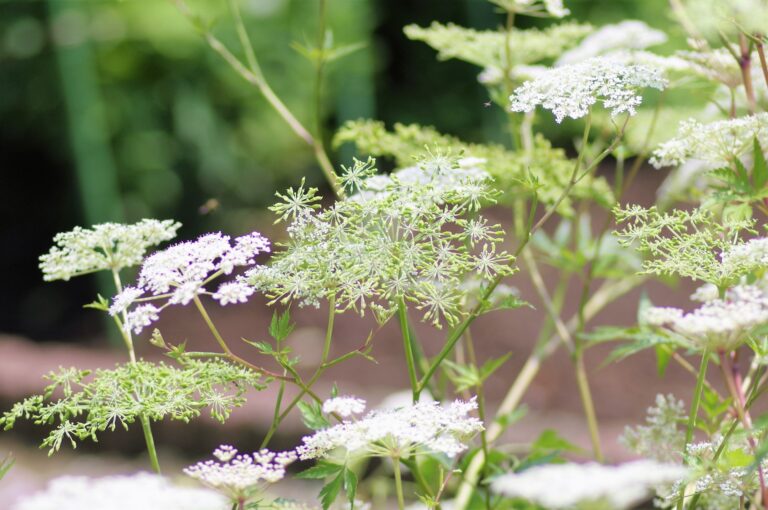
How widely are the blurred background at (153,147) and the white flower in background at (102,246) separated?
3.13 meters

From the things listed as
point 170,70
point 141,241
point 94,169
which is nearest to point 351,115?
point 170,70

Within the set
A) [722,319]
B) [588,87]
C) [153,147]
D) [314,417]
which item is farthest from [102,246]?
[153,147]

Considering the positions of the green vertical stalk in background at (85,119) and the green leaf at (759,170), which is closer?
the green leaf at (759,170)

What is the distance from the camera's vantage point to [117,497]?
0.64 m

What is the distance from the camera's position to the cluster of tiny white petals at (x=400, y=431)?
2.69 feet

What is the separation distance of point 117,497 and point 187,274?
1.01 feet

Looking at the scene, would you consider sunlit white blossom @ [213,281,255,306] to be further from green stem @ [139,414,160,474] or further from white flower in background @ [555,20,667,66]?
white flower in background @ [555,20,667,66]

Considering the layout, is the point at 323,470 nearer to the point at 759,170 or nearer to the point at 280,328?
the point at 280,328

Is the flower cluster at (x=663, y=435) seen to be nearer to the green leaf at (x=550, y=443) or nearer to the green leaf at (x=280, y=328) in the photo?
the green leaf at (x=550, y=443)

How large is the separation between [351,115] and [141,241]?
15.2 feet

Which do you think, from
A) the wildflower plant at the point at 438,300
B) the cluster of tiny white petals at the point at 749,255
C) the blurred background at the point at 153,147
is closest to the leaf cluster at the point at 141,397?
the wildflower plant at the point at 438,300

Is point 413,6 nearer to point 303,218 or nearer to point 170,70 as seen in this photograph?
point 170,70

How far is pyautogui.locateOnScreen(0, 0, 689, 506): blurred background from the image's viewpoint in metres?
4.69

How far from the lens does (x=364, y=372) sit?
14.6 ft
